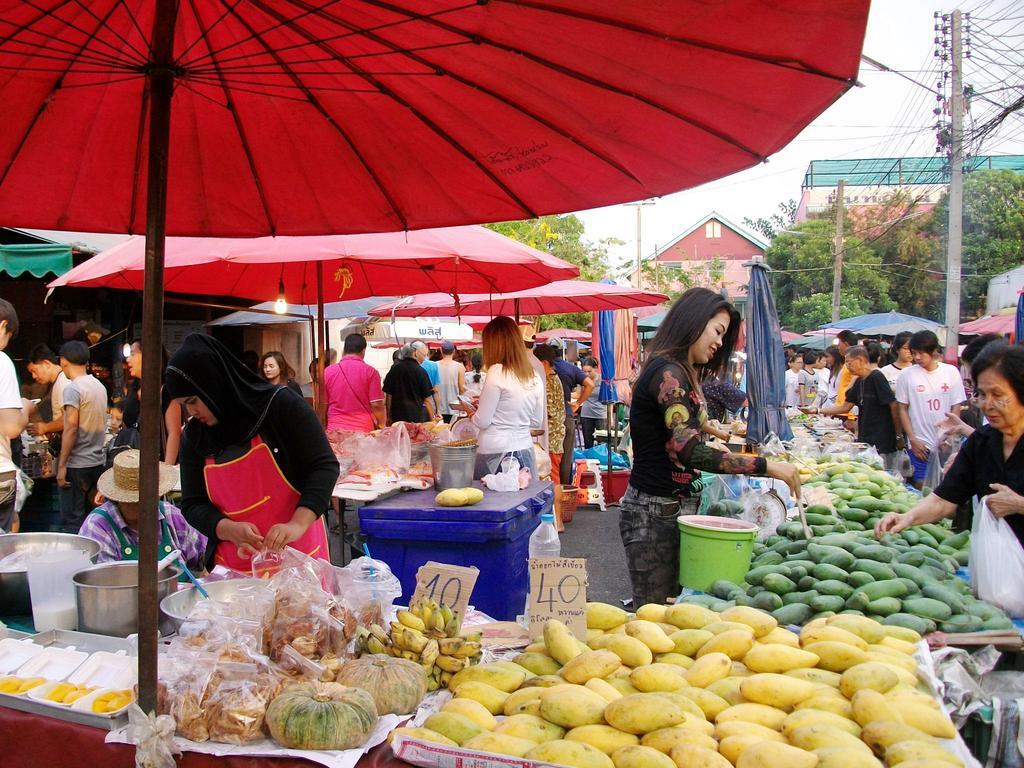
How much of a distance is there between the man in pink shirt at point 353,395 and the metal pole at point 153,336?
594 centimetres

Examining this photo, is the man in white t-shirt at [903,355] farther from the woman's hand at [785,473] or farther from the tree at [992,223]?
the tree at [992,223]

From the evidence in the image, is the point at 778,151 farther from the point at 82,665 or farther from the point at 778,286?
the point at 778,286

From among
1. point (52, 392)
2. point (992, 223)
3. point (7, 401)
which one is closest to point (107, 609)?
point (7, 401)

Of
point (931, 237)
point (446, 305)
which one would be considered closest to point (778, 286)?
point (931, 237)

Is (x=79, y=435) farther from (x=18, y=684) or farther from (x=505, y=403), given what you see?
(x=18, y=684)

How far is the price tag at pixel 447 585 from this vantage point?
235 cm

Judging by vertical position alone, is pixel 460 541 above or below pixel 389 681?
below

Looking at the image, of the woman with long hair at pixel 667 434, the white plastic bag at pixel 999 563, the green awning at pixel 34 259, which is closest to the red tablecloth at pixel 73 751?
the woman with long hair at pixel 667 434

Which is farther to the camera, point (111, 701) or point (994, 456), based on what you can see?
point (994, 456)

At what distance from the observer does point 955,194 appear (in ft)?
52.7

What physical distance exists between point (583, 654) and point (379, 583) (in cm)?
71

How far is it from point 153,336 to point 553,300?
9.34 meters

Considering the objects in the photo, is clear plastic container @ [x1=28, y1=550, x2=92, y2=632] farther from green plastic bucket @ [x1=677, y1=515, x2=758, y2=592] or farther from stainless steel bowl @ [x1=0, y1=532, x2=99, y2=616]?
green plastic bucket @ [x1=677, y1=515, x2=758, y2=592]

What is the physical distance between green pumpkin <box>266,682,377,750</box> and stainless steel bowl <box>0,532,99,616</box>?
1.36 m
